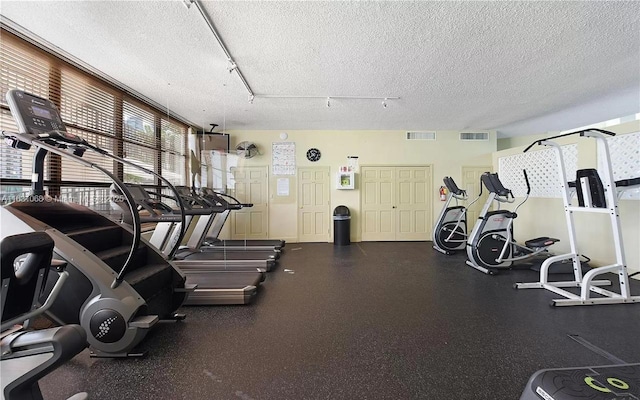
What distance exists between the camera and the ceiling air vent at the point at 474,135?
6.41 metres

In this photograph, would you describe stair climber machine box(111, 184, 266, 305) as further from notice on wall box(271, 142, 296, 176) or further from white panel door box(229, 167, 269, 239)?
notice on wall box(271, 142, 296, 176)

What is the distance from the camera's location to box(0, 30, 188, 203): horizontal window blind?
8.14 ft

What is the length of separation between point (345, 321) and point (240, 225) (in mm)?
4008

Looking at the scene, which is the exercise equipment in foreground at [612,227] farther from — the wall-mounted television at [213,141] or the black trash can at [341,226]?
the wall-mounted television at [213,141]

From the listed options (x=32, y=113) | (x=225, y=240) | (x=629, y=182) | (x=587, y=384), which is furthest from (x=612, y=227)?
(x=225, y=240)

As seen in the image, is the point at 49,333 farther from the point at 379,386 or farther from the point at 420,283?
the point at 420,283

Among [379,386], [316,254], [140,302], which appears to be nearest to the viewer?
[379,386]

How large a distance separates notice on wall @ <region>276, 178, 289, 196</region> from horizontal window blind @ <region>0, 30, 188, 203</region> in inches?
86.5

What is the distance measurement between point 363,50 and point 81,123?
3453 millimetres

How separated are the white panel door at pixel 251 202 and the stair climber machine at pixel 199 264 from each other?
1.54m

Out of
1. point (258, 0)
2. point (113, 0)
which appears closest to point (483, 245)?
point (258, 0)

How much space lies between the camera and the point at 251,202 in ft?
18.9

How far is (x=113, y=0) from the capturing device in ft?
6.85

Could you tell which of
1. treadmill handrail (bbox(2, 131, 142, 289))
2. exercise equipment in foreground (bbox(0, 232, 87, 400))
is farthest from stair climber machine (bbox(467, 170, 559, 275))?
exercise equipment in foreground (bbox(0, 232, 87, 400))
